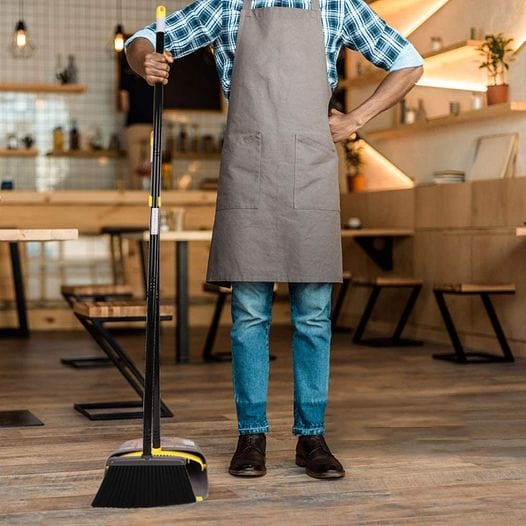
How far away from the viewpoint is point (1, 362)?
5957 mm

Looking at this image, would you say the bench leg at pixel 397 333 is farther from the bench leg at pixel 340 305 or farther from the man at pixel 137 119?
the man at pixel 137 119

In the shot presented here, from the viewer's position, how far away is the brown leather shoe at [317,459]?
2.95m

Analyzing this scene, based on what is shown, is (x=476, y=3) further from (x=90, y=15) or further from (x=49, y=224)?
A: (x=90, y=15)

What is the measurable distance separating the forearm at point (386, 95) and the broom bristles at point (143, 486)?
1.06 m

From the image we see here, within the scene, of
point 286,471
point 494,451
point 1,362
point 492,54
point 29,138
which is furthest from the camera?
point 29,138

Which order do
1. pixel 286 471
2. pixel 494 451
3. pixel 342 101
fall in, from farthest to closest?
pixel 342 101 < pixel 494 451 < pixel 286 471

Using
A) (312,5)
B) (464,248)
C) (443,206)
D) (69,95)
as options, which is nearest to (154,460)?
(312,5)

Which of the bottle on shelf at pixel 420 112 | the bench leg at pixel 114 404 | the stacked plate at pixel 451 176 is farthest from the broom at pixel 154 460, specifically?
the bottle on shelf at pixel 420 112

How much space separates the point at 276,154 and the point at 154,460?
87 cm

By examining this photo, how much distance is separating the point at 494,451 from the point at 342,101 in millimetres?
6131

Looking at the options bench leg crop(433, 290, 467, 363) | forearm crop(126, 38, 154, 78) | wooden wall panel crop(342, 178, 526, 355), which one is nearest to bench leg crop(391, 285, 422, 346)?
wooden wall panel crop(342, 178, 526, 355)

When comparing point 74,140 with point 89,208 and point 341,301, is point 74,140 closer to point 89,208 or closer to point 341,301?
point 89,208

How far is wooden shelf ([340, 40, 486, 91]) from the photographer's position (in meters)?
6.70

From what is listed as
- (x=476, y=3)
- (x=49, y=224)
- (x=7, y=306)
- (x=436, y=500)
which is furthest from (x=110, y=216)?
(x=436, y=500)
